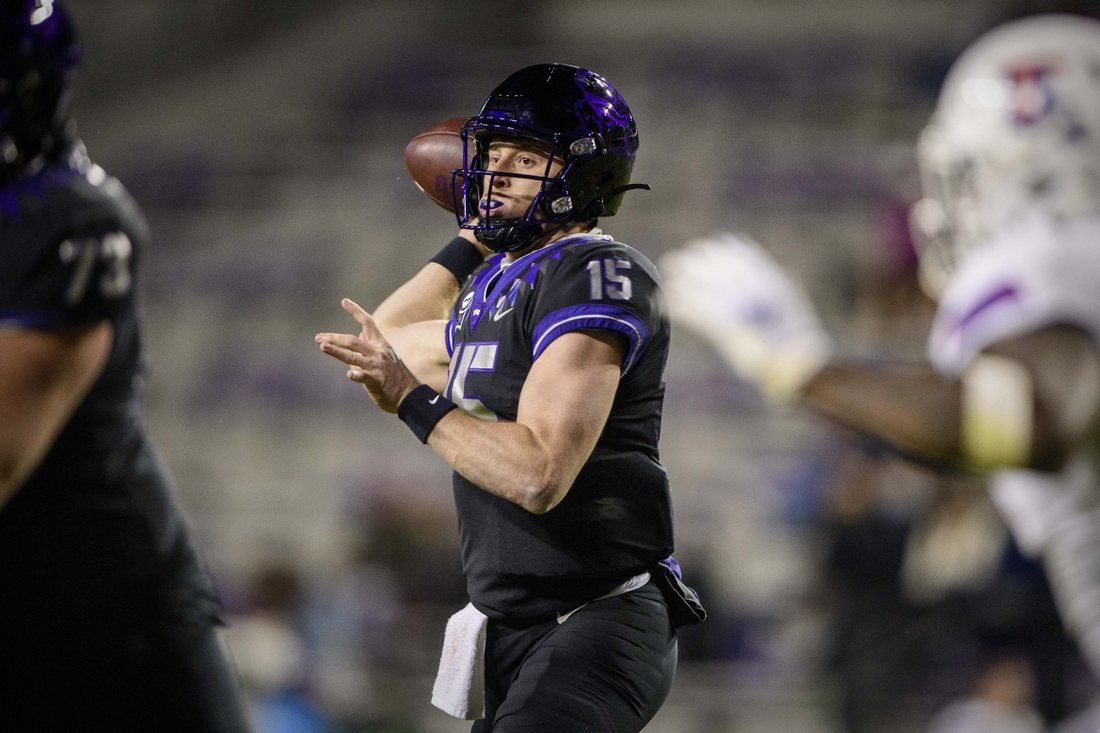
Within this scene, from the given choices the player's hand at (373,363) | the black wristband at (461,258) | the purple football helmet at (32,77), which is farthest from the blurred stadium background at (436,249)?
the purple football helmet at (32,77)

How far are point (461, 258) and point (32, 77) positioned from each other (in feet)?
3.80

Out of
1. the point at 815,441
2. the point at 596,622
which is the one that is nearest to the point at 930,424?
the point at 596,622

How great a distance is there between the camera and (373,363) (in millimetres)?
2240

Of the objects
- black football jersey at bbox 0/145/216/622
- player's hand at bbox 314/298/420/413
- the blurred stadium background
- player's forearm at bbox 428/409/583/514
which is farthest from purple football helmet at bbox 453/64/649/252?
the blurred stadium background

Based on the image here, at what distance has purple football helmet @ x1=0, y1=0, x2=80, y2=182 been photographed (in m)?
1.97

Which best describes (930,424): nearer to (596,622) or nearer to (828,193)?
(596,622)

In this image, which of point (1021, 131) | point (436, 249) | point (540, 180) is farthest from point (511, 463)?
point (436, 249)

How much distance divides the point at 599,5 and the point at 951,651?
6748 mm

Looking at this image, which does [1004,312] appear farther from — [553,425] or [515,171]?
[553,425]

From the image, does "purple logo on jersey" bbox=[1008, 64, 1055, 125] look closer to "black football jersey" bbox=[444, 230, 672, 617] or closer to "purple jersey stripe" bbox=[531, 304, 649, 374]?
"black football jersey" bbox=[444, 230, 672, 617]

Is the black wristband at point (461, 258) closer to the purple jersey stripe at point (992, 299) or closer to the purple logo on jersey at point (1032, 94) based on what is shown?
the purple jersey stripe at point (992, 299)

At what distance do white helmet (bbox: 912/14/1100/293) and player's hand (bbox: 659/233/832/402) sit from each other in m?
0.51

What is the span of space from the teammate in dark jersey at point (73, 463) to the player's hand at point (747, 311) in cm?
156

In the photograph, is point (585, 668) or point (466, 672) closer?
point (585, 668)
